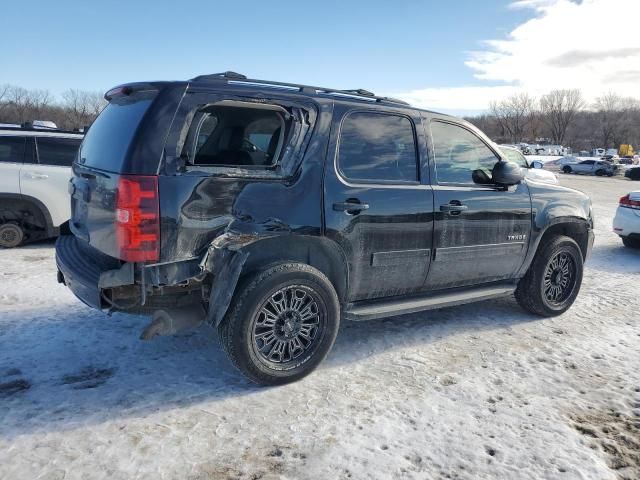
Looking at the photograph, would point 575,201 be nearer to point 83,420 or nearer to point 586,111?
point 83,420

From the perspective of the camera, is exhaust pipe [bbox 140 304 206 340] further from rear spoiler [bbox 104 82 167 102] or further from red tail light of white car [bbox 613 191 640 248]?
red tail light of white car [bbox 613 191 640 248]

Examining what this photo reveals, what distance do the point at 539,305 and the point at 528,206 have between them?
1018 mm

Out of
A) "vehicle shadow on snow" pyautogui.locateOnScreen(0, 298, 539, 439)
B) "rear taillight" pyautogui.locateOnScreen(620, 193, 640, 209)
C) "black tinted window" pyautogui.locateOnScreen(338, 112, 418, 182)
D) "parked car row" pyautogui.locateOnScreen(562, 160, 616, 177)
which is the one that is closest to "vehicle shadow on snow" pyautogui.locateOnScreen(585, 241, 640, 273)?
"rear taillight" pyautogui.locateOnScreen(620, 193, 640, 209)

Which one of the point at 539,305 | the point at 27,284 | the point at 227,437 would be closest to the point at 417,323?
the point at 539,305

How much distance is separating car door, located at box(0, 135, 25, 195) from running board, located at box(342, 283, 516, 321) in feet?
19.2

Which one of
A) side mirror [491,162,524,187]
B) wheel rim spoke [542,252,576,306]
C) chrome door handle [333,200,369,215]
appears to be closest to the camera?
chrome door handle [333,200,369,215]

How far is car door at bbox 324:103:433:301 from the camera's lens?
3617 mm

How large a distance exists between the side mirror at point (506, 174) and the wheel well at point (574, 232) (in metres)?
0.91

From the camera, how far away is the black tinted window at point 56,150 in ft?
24.6

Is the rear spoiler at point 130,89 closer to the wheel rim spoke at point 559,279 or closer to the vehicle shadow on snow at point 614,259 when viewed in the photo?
the wheel rim spoke at point 559,279

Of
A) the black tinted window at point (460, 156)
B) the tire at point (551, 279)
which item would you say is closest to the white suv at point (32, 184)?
the black tinted window at point (460, 156)

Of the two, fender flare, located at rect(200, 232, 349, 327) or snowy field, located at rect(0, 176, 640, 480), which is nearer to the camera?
snowy field, located at rect(0, 176, 640, 480)

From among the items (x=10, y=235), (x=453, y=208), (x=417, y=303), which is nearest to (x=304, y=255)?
(x=417, y=303)

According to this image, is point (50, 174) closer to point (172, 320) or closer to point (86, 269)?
point (86, 269)
